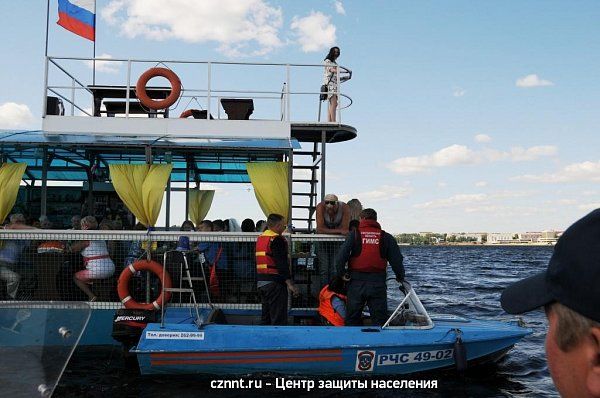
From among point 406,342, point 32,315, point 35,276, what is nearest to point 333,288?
point 406,342

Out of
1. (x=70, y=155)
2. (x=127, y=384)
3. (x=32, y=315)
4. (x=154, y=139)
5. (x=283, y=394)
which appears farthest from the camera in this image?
(x=70, y=155)

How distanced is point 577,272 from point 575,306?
0.07 meters

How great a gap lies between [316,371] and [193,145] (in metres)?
4.20

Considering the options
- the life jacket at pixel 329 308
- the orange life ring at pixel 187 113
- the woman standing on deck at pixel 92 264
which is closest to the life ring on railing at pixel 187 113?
the orange life ring at pixel 187 113

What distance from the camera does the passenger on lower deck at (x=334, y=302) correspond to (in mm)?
8273

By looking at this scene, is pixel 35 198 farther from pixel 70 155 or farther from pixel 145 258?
pixel 145 258

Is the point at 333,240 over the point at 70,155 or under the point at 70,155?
under

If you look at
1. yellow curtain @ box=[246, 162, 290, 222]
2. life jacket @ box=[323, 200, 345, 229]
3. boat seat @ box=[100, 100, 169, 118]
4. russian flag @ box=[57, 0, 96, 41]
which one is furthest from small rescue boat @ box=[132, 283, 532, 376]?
russian flag @ box=[57, 0, 96, 41]

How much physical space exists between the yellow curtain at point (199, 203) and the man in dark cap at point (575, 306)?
13994 millimetres

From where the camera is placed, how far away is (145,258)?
347 inches

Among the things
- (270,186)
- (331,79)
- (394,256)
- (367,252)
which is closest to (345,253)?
(367,252)

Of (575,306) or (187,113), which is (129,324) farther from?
(575,306)

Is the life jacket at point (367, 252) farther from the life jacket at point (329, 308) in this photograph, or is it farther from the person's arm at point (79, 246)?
the person's arm at point (79, 246)

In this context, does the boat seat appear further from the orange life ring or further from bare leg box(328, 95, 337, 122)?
bare leg box(328, 95, 337, 122)
